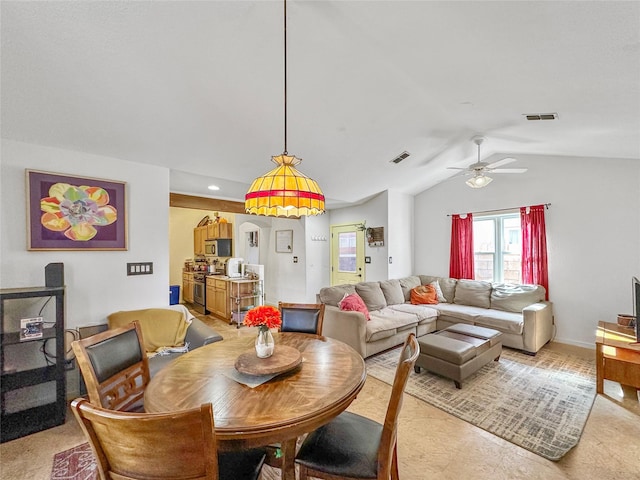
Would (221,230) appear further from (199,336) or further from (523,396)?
(523,396)

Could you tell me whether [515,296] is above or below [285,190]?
below

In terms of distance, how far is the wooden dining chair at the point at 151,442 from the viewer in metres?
0.79

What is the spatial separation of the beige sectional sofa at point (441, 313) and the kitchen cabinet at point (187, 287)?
4.17 metres

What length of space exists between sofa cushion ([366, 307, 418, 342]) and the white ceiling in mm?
2299

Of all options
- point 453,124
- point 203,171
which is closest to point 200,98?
point 203,171

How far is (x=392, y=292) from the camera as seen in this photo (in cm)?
472

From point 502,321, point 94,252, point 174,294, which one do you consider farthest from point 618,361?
point 174,294

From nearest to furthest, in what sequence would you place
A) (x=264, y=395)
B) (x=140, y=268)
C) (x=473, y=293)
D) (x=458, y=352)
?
(x=264, y=395) → (x=458, y=352) → (x=140, y=268) → (x=473, y=293)

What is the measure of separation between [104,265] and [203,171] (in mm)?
1463

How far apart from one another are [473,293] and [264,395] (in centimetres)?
438

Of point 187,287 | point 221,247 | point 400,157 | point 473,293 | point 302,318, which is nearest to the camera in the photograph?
point 302,318

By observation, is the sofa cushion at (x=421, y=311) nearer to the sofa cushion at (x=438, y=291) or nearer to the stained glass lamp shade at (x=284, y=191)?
the sofa cushion at (x=438, y=291)

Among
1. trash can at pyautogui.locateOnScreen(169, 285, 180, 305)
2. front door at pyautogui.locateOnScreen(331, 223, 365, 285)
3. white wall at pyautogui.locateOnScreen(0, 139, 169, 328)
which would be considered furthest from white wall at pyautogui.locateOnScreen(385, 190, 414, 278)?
trash can at pyautogui.locateOnScreen(169, 285, 180, 305)

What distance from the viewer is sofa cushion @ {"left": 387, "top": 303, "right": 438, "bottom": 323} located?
4223 mm
